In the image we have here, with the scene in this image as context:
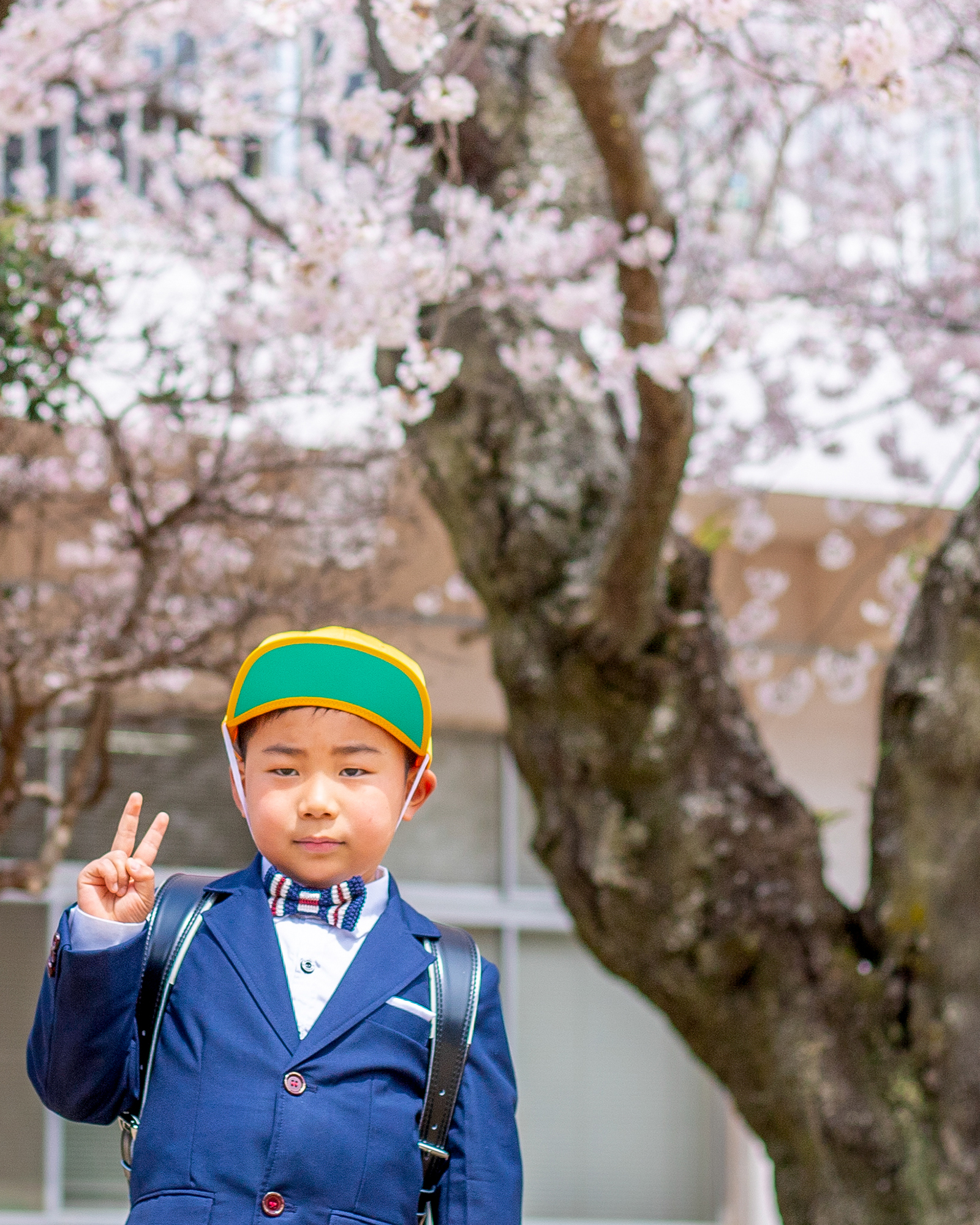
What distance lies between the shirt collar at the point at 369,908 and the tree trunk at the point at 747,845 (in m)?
1.62

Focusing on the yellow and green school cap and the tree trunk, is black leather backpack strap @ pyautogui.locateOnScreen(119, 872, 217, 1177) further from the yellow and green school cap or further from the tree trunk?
the tree trunk

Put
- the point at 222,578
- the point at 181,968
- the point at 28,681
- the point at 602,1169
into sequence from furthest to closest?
the point at 602,1169 → the point at 222,578 → the point at 28,681 → the point at 181,968

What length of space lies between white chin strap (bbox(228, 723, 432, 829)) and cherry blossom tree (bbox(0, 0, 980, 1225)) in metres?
1.45

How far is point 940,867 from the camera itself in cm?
350

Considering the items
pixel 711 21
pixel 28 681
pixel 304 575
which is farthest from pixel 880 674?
pixel 711 21

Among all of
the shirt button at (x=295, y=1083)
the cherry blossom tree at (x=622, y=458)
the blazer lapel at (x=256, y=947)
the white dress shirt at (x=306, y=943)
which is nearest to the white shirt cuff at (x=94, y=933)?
the white dress shirt at (x=306, y=943)

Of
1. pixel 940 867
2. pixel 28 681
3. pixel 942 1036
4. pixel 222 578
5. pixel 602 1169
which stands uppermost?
pixel 222 578

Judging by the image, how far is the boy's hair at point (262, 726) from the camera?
1.68 m

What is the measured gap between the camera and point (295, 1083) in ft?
5.13

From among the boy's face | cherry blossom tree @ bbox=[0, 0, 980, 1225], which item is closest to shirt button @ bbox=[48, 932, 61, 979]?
the boy's face

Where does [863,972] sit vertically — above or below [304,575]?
below

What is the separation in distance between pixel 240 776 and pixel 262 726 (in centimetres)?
9

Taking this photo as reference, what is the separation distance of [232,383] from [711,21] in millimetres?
2103

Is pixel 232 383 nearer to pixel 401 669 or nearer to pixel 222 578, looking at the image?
pixel 222 578
